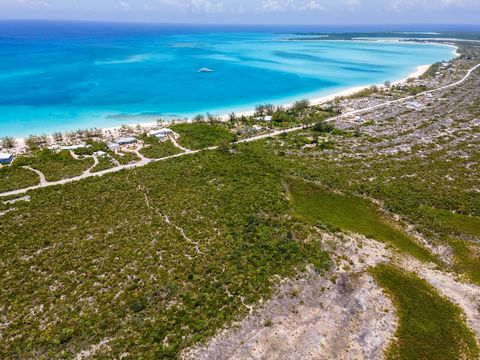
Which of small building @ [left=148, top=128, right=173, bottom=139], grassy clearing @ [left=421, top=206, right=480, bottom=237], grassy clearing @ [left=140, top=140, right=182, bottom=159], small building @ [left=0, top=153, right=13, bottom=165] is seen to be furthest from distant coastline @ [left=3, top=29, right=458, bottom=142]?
grassy clearing @ [left=421, top=206, right=480, bottom=237]

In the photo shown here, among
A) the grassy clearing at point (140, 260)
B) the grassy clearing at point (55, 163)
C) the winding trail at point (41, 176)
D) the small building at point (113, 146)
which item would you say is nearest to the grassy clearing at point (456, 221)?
the grassy clearing at point (140, 260)

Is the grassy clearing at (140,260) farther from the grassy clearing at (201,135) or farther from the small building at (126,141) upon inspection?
the grassy clearing at (201,135)

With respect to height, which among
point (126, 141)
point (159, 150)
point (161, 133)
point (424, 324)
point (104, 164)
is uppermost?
point (161, 133)

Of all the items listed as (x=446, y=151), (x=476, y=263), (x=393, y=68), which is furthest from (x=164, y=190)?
(x=393, y=68)

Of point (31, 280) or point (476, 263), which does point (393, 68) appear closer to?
point (476, 263)

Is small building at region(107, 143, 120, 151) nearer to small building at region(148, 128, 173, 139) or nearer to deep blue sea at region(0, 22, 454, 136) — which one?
small building at region(148, 128, 173, 139)

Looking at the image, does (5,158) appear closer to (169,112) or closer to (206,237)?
(206,237)

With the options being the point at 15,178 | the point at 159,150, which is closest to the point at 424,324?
the point at 159,150
